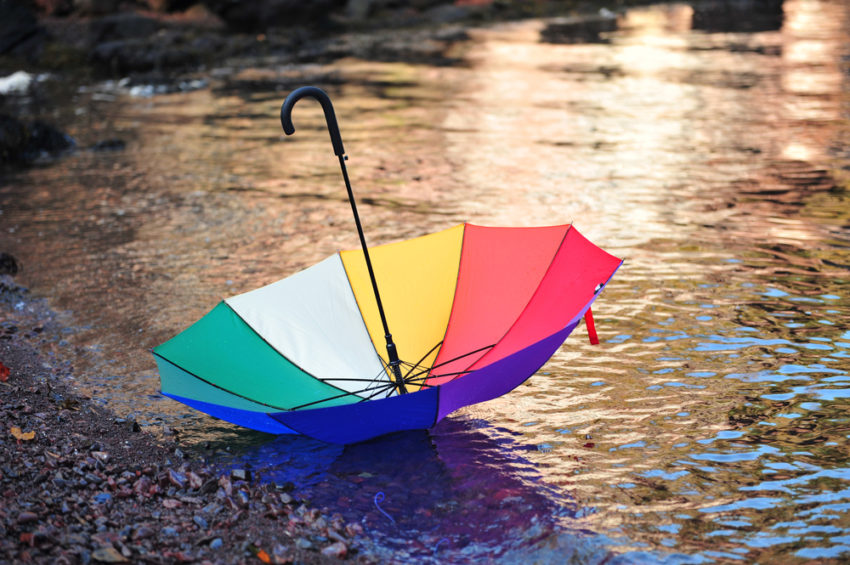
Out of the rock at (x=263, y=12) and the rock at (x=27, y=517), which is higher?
the rock at (x=263, y=12)

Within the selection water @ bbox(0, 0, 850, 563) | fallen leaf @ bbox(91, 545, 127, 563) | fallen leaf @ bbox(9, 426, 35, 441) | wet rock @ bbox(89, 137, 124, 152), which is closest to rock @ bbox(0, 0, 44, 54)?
water @ bbox(0, 0, 850, 563)

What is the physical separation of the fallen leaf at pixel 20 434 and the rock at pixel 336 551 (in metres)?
2.28

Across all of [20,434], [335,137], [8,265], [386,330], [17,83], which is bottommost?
[20,434]

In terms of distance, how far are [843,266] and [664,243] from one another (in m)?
2.04

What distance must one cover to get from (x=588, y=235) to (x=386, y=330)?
5911 millimetres

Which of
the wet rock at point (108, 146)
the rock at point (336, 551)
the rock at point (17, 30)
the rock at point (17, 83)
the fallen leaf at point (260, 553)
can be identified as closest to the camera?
the fallen leaf at point (260, 553)

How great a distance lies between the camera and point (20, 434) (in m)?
5.76

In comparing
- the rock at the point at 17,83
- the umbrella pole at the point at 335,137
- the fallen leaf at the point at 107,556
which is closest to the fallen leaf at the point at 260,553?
the fallen leaf at the point at 107,556

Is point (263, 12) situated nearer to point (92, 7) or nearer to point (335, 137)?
point (92, 7)

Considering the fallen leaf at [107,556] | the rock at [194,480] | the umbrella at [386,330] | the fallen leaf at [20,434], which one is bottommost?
the rock at [194,480]

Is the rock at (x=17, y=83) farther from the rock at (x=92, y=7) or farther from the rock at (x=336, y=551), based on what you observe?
the rock at (x=336, y=551)

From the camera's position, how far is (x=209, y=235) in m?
12.0

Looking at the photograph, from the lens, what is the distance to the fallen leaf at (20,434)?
5712 mm

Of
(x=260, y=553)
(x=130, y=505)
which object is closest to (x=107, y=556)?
(x=130, y=505)
